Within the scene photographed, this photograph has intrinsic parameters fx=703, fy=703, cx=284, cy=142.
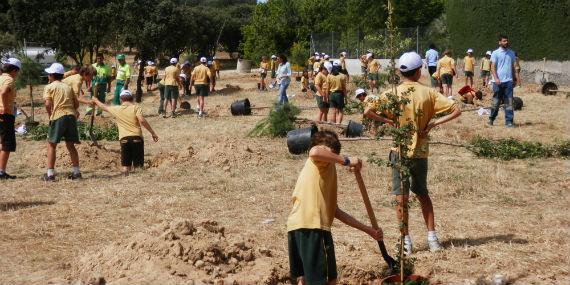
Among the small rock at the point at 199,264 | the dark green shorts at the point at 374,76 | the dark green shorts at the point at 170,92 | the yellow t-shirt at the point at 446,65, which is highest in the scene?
the yellow t-shirt at the point at 446,65

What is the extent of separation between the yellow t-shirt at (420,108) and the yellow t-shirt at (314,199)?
121cm

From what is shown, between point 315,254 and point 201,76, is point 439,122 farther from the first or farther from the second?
point 201,76

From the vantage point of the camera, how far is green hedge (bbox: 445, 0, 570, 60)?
27906mm

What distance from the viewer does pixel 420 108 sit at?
6.17 meters

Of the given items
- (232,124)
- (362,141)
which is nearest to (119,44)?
(232,124)

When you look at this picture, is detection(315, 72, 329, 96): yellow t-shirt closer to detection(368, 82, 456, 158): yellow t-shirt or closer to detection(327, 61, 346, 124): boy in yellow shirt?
detection(327, 61, 346, 124): boy in yellow shirt

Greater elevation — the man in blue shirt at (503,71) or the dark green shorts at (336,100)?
the man in blue shirt at (503,71)

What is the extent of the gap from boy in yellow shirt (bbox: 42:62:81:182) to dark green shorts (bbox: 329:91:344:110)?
21.4ft

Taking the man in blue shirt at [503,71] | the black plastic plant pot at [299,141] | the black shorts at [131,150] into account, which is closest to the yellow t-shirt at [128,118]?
the black shorts at [131,150]

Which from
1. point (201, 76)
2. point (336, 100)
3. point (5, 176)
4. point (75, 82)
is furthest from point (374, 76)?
point (5, 176)

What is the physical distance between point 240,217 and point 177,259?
7.97 feet

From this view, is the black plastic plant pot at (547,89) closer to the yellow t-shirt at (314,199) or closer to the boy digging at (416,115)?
the boy digging at (416,115)

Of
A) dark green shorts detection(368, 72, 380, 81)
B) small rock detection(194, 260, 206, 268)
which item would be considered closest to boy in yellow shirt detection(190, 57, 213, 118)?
dark green shorts detection(368, 72, 380, 81)

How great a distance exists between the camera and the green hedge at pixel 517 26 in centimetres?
2791
